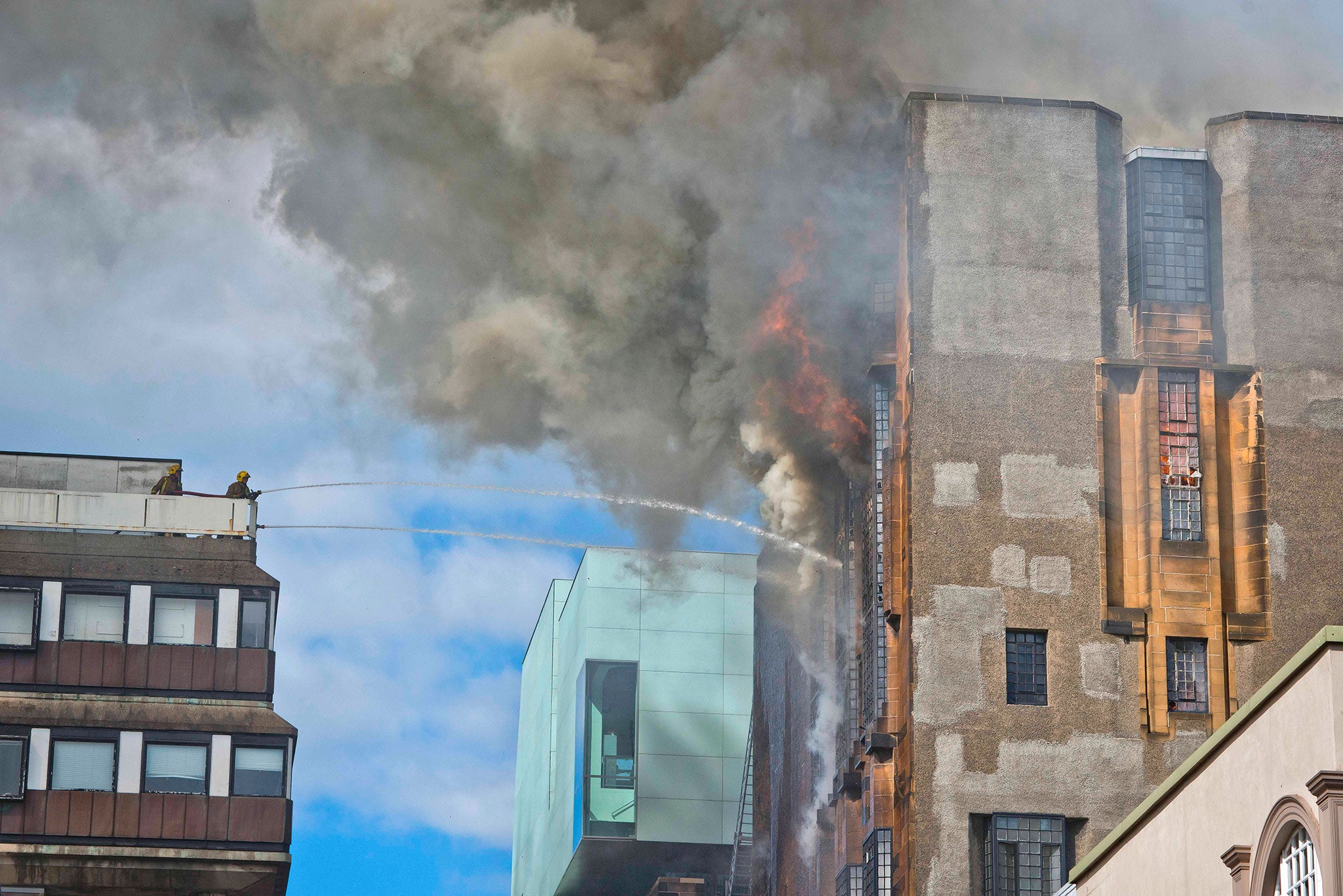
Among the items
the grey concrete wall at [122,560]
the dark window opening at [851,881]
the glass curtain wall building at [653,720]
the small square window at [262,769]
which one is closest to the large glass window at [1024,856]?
the dark window opening at [851,881]

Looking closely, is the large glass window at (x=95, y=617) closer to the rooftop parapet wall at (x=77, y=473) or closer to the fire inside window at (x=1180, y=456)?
the rooftop parapet wall at (x=77, y=473)

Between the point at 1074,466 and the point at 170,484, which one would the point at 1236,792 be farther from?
the point at 170,484

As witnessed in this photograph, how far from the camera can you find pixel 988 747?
47.9m

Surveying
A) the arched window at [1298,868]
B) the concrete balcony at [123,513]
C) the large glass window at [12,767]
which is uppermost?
the concrete balcony at [123,513]

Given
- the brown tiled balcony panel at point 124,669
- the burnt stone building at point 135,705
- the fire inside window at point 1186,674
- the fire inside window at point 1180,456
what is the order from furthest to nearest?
the brown tiled balcony panel at point 124,669, the burnt stone building at point 135,705, the fire inside window at point 1180,456, the fire inside window at point 1186,674

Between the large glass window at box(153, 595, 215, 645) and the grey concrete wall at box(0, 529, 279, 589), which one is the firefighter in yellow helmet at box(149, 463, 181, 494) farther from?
the large glass window at box(153, 595, 215, 645)

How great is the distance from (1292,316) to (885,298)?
31.0ft

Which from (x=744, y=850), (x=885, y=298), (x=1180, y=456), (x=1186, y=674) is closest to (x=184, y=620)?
(x=885, y=298)

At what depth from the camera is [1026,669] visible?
48656mm

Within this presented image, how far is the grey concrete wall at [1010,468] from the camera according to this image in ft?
157

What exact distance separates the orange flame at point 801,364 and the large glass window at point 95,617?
22.0 metres

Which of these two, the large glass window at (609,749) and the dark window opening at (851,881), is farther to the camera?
the large glass window at (609,749)

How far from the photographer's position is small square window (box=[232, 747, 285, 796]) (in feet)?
213

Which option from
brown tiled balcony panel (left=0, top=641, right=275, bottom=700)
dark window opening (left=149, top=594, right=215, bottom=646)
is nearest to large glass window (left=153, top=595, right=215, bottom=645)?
dark window opening (left=149, top=594, right=215, bottom=646)
